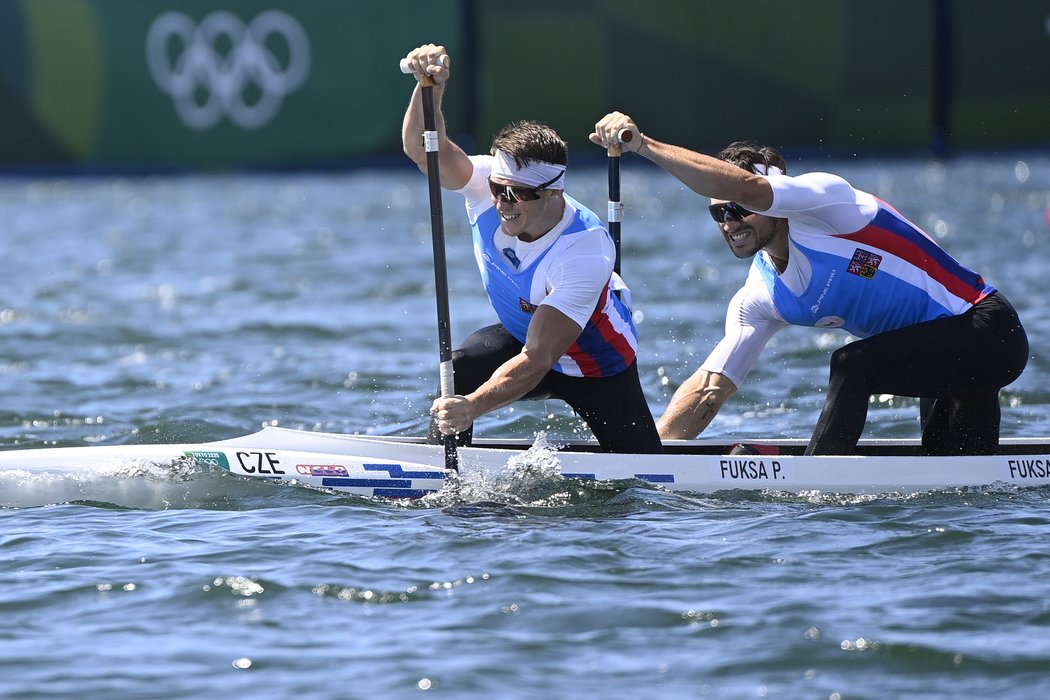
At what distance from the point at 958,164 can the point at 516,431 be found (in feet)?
53.4

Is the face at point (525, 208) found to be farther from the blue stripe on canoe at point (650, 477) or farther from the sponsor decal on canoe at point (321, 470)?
the sponsor decal on canoe at point (321, 470)

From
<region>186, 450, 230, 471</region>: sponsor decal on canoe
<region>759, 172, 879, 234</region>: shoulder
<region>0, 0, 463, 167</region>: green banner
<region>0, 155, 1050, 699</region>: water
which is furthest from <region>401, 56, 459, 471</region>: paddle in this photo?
<region>0, 0, 463, 167</region>: green banner

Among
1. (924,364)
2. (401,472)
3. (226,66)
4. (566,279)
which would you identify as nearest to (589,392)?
(566,279)

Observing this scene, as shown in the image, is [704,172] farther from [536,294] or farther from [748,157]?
[536,294]

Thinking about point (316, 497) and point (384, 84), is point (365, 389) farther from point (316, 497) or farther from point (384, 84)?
point (384, 84)

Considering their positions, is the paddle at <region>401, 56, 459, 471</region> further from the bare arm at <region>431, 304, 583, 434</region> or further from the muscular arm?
the muscular arm

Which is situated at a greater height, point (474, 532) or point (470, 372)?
point (470, 372)

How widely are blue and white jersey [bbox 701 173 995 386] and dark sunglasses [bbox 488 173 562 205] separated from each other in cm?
92

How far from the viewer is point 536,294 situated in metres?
6.35

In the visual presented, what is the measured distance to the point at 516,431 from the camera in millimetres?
8789

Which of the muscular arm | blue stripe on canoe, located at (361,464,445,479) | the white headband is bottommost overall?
blue stripe on canoe, located at (361,464,445,479)

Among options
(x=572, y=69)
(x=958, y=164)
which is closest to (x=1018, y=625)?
(x=572, y=69)

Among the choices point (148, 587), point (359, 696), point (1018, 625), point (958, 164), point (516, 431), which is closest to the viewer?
point (359, 696)

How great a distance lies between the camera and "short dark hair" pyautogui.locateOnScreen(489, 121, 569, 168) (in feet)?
20.1
